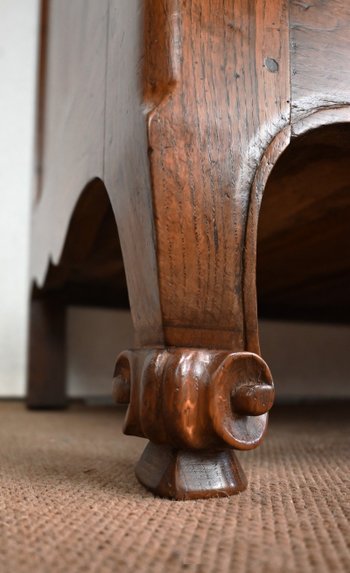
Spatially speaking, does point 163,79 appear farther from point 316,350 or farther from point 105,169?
point 316,350

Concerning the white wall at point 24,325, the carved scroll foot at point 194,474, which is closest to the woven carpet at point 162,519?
the carved scroll foot at point 194,474

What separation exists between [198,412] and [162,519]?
5 cm

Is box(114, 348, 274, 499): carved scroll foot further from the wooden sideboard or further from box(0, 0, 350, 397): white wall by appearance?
box(0, 0, 350, 397): white wall

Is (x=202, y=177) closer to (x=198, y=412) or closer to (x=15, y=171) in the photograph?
(x=198, y=412)

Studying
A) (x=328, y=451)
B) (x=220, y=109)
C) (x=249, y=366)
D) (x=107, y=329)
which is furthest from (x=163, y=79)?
(x=107, y=329)

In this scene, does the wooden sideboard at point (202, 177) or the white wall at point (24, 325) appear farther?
the white wall at point (24, 325)

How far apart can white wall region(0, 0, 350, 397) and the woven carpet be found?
0.74 meters

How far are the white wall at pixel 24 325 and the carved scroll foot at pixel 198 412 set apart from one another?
0.95 meters

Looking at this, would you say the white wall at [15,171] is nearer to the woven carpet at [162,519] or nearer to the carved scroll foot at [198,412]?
the woven carpet at [162,519]

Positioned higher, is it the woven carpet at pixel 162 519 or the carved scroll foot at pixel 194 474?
the carved scroll foot at pixel 194 474

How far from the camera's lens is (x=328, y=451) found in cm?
56

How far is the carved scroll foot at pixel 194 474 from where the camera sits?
1.11ft

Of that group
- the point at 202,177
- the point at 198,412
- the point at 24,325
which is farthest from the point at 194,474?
the point at 24,325

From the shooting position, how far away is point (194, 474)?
1.12ft
